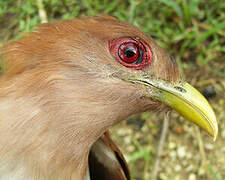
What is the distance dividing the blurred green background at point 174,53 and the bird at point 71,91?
163 cm

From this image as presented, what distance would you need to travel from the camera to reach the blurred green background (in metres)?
3.49

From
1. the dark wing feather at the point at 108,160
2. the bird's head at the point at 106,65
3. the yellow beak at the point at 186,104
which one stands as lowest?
the dark wing feather at the point at 108,160

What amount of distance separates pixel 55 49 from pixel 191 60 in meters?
2.41

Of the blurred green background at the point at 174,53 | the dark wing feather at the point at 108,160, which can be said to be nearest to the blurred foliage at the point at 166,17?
the blurred green background at the point at 174,53

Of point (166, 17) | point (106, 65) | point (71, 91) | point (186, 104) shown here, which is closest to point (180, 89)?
point (186, 104)

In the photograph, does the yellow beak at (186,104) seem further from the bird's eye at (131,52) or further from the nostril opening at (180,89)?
the bird's eye at (131,52)

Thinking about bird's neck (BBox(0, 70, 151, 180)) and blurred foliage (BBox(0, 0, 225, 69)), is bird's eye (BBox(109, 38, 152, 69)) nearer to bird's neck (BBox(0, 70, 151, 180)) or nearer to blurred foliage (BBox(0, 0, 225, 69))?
bird's neck (BBox(0, 70, 151, 180))

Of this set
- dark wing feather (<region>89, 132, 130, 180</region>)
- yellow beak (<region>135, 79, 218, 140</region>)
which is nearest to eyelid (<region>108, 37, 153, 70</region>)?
yellow beak (<region>135, 79, 218, 140</region>)

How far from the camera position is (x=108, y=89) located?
5.84ft

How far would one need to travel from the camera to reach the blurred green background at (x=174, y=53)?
3.49m

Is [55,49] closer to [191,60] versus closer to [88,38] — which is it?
[88,38]

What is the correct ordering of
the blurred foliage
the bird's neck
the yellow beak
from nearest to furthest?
the bird's neck → the yellow beak → the blurred foliage

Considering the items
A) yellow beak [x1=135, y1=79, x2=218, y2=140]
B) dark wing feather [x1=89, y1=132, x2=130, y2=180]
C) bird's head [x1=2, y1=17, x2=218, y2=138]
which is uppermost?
bird's head [x1=2, y1=17, x2=218, y2=138]

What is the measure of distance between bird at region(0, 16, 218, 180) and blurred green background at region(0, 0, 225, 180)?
1.63 m
